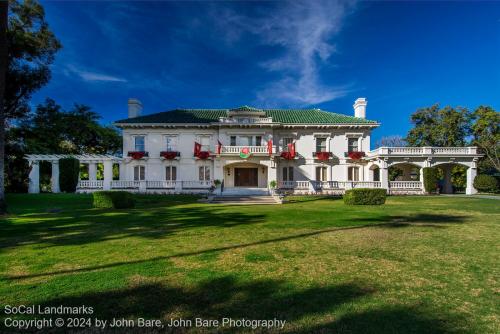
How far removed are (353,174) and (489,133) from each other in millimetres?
20915

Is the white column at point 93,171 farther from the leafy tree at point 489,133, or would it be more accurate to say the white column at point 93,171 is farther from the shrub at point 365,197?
the leafy tree at point 489,133

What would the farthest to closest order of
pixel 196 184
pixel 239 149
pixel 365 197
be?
pixel 196 184
pixel 239 149
pixel 365 197

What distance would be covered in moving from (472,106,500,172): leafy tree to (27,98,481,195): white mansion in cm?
809

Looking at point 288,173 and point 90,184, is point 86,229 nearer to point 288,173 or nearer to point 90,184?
point 90,184

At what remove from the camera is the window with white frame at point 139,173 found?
27.4 m

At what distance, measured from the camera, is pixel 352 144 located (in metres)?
27.9

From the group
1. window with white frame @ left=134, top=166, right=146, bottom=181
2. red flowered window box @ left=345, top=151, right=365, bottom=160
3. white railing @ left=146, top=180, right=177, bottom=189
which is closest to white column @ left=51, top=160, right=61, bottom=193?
window with white frame @ left=134, top=166, right=146, bottom=181

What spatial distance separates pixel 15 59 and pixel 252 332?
32.4 metres

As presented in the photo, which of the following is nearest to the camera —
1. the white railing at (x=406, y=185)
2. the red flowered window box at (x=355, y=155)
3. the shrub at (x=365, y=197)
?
the shrub at (x=365, y=197)

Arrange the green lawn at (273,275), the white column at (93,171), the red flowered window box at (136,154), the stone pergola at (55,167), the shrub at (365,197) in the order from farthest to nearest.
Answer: the red flowered window box at (136,154) → the white column at (93,171) → the stone pergola at (55,167) → the shrub at (365,197) → the green lawn at (273,275)

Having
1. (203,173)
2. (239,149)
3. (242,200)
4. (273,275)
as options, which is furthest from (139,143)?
(273,275)

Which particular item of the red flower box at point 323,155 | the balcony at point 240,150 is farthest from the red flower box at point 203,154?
the red flower box at point 323,155

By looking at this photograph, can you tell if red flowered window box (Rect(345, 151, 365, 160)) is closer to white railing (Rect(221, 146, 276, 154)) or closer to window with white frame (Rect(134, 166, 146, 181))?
white railing (Rect(221, 146, 276, 154))

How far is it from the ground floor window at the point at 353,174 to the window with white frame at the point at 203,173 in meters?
16.9
